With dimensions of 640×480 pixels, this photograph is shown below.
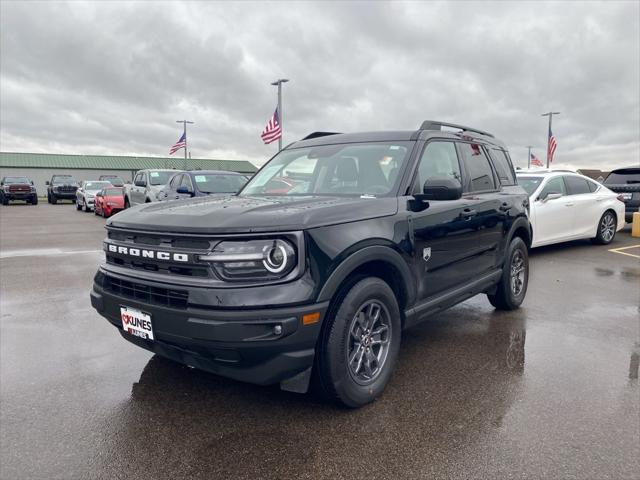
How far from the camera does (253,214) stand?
2824 mm

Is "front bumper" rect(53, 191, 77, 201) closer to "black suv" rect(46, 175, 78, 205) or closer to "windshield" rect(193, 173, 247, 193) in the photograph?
"black suv" rect(46, 175, 78, 205)

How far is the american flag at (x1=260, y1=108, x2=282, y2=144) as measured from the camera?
866 inches

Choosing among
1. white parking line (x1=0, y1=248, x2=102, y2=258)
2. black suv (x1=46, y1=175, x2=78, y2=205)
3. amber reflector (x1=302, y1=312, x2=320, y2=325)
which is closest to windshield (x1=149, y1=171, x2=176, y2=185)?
white parking line (x1=0, y1=248, x2=102, y2=258)

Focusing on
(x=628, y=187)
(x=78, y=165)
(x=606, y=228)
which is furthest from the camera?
(x=78, y=165)

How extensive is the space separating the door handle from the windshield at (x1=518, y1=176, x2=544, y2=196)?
5.48m

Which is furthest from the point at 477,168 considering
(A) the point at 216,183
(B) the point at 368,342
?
(A) the point at 216,183

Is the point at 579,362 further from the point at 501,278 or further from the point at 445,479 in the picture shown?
the point at 445,479

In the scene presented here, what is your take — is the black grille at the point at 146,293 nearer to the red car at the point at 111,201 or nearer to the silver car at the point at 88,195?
the red car at the point at 111,201

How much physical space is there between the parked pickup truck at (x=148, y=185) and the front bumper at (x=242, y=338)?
12762mm

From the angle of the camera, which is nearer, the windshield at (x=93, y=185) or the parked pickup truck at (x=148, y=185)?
the parked pickup truck at (x=148, y=185)

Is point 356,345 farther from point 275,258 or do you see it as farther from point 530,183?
point 530,183

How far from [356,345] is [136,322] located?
141 centimetres

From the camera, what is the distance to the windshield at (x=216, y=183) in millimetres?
11836

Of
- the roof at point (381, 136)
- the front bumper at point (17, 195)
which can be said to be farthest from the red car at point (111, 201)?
the roof at point (381, 136)
